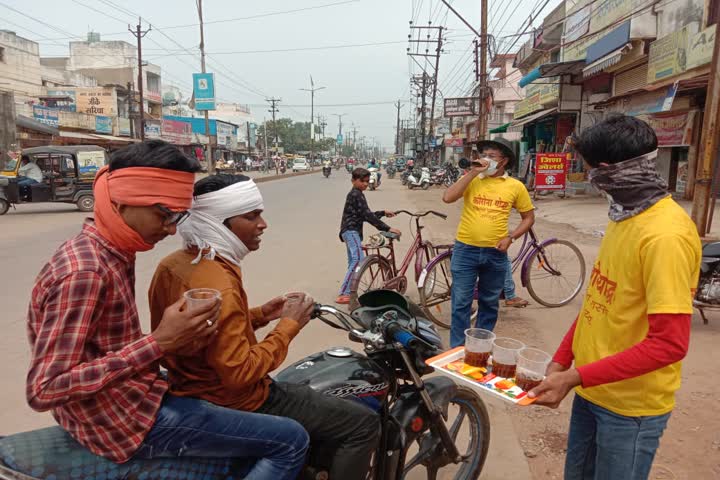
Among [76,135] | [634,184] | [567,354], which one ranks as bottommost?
[567,354]

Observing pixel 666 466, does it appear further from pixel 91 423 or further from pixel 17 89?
pixel 17 89

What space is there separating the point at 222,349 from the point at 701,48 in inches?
474

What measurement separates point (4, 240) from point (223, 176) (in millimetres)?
9733

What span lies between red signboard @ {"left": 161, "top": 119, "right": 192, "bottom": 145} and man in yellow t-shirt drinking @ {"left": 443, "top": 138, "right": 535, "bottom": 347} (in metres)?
36.5

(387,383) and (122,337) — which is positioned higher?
(122,337)

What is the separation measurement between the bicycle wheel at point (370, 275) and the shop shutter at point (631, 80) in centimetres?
1146

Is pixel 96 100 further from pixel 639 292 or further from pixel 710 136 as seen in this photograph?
pixel 639 292

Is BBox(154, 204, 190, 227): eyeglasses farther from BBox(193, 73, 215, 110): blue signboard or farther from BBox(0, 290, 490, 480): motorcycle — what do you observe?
BBox(193, 73, 215, 110): blue signboard

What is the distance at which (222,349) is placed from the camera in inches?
59.6

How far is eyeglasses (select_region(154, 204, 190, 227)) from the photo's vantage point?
149cm

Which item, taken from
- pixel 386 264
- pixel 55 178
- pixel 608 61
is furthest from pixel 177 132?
pixel 386 264

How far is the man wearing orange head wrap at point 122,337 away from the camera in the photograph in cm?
125

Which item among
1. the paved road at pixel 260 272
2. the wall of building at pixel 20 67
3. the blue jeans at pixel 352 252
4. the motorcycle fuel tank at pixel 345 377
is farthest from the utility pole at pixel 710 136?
the wall of building at pixel 20 67

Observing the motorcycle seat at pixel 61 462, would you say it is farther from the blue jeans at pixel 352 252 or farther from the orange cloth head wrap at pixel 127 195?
the blue jeans at pixel 352 252
